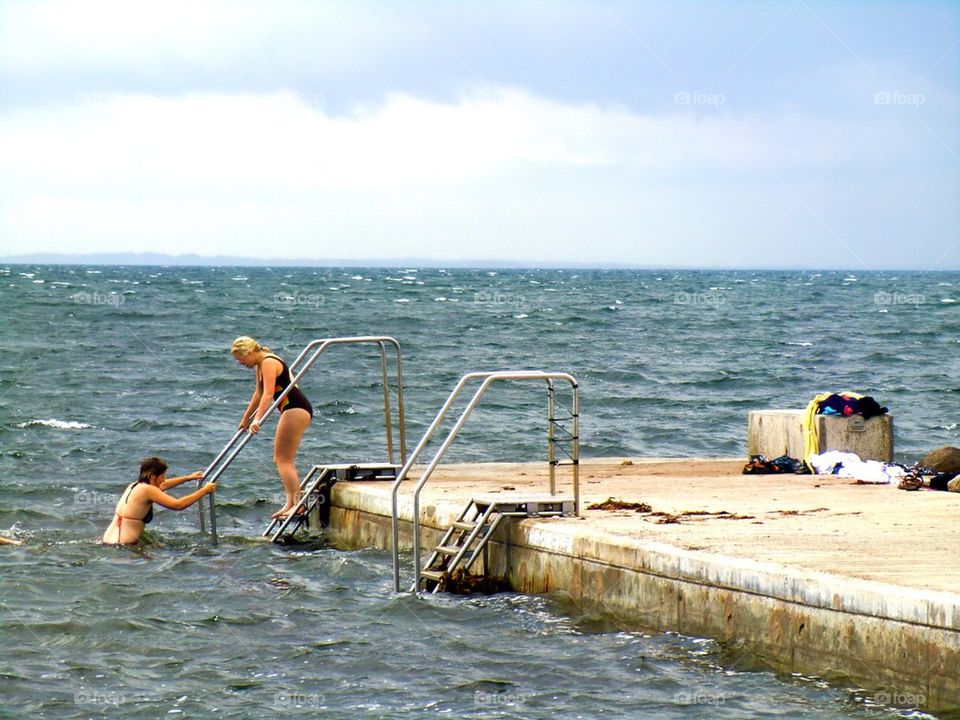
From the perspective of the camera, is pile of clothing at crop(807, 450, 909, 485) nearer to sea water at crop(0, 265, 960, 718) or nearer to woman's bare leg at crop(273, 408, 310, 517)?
sea water at crop(0, 265, 960, 718)

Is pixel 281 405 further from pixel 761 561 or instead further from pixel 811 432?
pixel 761 561

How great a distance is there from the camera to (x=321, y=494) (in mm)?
12711

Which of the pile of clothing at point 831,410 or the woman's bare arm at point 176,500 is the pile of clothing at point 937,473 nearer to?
the pile of clothing at point 831,410

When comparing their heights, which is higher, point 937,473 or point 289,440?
point 289,440

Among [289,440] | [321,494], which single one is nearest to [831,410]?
[321,494]

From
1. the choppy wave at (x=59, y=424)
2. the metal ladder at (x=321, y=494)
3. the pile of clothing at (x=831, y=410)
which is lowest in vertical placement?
the choppy wave at (x=59, y=424)

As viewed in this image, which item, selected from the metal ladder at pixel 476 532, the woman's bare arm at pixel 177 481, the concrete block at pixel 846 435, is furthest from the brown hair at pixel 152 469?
the concrete block at pixel 846 435

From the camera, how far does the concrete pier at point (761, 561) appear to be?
23.0 feet

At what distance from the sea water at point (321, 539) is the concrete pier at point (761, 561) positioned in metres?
0.17

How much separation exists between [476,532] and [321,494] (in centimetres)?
311

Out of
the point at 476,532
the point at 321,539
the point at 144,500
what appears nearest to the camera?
the point at 476,532

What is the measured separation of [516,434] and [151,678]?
15.3m

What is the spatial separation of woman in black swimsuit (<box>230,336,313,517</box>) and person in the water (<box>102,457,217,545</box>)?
2.02ft

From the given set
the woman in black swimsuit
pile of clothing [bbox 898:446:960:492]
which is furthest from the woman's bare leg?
pile of clothing [bbox 898:446:960:492]
